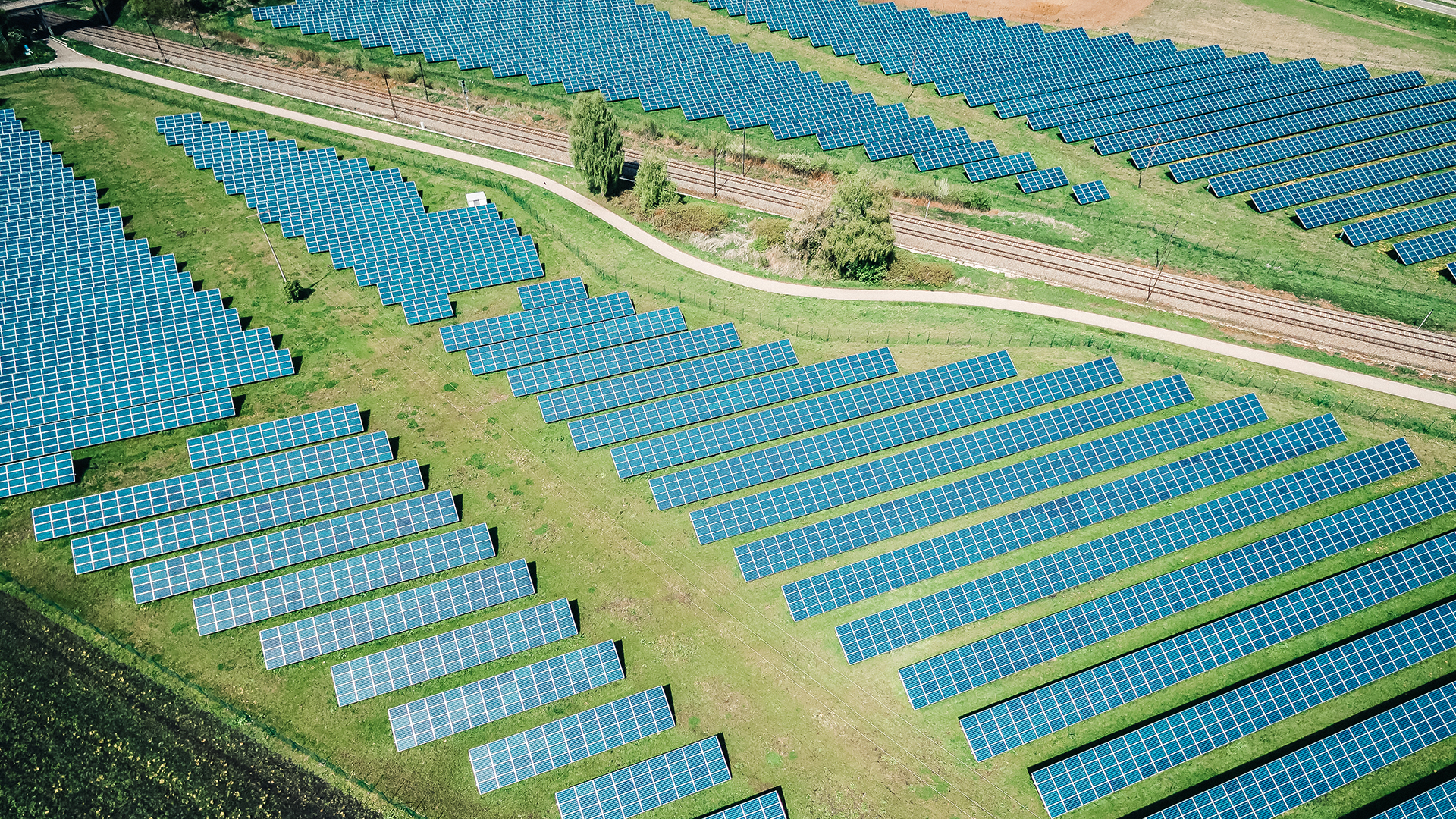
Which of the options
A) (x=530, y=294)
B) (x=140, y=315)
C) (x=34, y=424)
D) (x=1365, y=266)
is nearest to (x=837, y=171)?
(x=530, y=294)

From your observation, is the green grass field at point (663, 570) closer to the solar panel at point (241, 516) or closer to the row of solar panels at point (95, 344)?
the solar panel at point (241, 516)

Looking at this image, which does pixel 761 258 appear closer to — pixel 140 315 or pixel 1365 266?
pixel 140 315

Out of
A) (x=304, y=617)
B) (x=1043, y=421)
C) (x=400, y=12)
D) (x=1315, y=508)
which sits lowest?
(x=1315, y=508)

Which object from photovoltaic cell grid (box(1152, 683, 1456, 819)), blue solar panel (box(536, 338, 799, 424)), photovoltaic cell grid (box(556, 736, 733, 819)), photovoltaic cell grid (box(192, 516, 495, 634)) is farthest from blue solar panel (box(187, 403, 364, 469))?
photovoltaic cell grid (box(1152, 683, 1456, 819))

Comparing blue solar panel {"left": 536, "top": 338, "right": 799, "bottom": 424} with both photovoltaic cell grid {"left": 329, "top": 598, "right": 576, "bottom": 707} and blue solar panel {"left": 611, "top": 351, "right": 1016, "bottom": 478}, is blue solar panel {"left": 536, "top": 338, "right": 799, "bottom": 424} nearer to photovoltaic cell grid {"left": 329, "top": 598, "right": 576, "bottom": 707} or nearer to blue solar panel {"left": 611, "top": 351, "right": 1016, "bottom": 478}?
blue solar panel {"left": 611, "top": 351, "right": 1016, "bottom": 478}

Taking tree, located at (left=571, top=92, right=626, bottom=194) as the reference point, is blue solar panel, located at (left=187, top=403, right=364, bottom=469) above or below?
below

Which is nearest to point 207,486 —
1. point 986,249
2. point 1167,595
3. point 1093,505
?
point 1093,505

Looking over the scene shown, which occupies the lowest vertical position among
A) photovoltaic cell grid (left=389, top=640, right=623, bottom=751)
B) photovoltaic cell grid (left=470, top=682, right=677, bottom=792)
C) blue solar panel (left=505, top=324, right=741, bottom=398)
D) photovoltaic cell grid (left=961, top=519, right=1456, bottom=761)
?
photovoltaic cell grid (left=961, top=519, right=1456, bottom=761)
